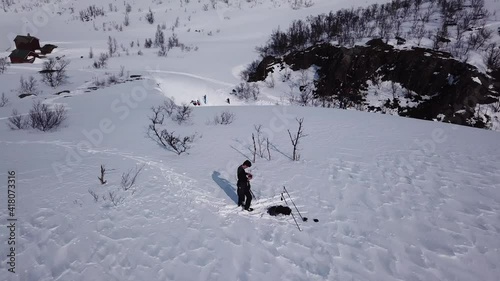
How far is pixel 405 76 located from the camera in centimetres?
2681

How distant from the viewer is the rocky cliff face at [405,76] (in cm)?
2316

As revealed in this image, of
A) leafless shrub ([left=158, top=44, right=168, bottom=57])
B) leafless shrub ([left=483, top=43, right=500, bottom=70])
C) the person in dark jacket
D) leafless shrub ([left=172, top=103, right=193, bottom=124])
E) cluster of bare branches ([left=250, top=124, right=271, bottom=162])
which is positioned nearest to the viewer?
the person in dark jacket

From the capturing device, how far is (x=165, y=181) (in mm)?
7902

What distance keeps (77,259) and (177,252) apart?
1.82 meters

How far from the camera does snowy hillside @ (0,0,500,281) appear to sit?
4.90 m

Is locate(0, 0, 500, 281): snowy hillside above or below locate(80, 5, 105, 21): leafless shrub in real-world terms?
below

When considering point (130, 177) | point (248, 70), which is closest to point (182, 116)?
point (130, 177)

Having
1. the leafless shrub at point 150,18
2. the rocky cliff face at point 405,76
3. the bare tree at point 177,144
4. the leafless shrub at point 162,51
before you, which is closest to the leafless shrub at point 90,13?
the leafless shrub at point 150,18

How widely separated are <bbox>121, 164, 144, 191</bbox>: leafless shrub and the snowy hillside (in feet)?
0.19

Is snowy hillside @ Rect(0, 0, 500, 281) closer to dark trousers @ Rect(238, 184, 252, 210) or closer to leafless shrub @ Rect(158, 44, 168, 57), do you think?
dark trousers @ Rect(238, 184, 252, 210)

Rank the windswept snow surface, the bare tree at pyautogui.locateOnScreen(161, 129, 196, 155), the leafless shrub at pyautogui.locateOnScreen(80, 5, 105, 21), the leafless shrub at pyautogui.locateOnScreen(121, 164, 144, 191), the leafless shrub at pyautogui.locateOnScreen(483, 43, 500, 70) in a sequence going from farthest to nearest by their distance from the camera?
the leafless shrub at pyautogui.locateOnScreen(80, 5, 105, 21)
the leafless shrub at pyautogui.locateOnScreen(483, 43, 500, 70)
the bare tree at pyautogui.locateOnScreen(161, 129, 196, 155)
the leafless shrub at pyautogui.locateOnScreen(121, 164, 144, 191)
the windswept snow surface

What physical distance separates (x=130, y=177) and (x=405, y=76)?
28024mm

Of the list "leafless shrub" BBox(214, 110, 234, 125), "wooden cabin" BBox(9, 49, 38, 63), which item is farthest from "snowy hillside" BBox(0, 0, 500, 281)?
"wooden cabin" BBox(9, 49, 38, 63)

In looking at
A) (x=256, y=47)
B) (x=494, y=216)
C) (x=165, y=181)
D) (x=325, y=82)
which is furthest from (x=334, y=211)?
(x=256, y=47)
